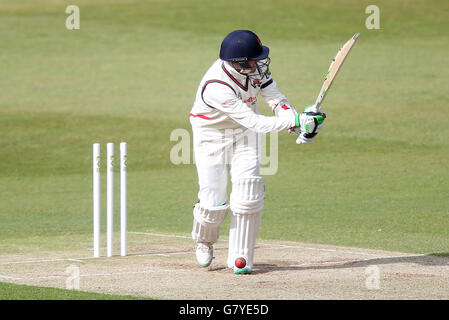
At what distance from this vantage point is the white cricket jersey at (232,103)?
811 centimetres

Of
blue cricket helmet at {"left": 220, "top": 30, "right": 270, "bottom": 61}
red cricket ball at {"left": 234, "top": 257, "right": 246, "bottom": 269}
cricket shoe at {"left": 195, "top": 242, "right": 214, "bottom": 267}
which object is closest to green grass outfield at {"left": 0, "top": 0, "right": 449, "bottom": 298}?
cricket shoe at {"left": 195, "top": 242, "right": 214, "bottom": 267}

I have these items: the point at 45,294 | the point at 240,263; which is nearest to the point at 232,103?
the point at 240,263

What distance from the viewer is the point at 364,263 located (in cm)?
890

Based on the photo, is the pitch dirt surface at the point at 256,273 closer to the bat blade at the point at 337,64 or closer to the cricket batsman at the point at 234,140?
the cricket batsman at the point at 234,140

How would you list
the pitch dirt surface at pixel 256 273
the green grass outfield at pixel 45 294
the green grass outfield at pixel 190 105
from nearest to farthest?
1. the green grass outfield at pixel 45 294
2. the pitch dirt surface at pixel 256 273
3. the green grass outfield at pixel 190 105

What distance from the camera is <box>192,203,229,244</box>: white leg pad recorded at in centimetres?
844

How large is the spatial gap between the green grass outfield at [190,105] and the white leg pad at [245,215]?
2483 millimetres

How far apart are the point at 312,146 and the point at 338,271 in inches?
455

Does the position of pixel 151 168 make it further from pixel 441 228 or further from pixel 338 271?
pixel 338 271

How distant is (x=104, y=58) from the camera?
30.3 m

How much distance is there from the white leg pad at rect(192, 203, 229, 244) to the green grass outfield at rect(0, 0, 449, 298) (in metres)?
2.41

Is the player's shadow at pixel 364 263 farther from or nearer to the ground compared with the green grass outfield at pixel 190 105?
nearer to the ground

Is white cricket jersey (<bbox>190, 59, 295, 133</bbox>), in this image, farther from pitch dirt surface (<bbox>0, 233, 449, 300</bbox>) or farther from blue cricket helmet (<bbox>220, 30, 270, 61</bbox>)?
pitch dirt surface (<bbox>0, 233, 449, 300</bbox>)

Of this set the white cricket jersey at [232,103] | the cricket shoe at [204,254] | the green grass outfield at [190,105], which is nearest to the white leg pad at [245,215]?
the cricket shoe at [204,254]
